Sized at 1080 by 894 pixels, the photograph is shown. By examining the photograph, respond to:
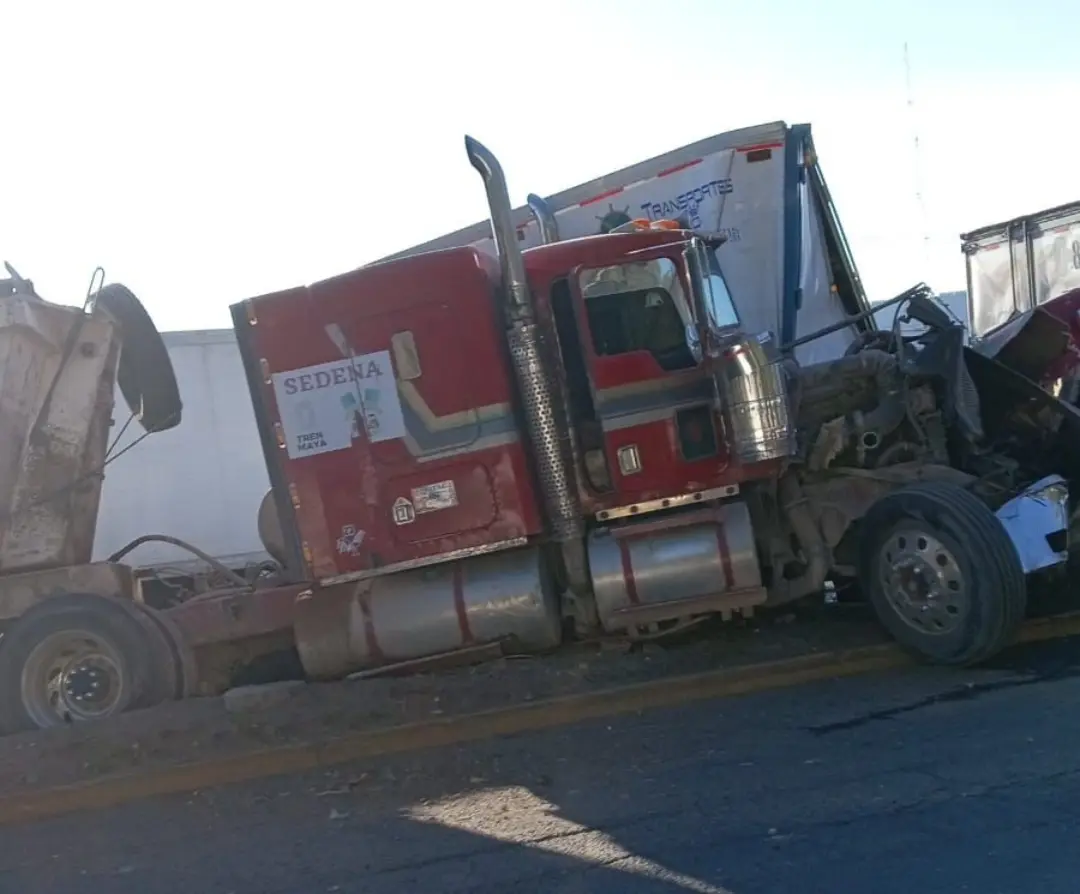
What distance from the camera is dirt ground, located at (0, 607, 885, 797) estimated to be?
259 inches

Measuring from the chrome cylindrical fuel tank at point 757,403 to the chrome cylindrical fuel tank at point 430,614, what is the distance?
1.53 metres

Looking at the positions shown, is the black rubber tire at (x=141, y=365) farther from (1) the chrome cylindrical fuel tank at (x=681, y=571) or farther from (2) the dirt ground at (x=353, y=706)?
(1) the chrome cylindrical fuel tank at (x=681, y=571)

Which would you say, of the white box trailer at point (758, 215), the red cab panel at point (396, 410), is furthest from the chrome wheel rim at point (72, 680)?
the white box trailer at point (758, 215)

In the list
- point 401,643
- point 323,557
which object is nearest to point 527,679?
point 401,643

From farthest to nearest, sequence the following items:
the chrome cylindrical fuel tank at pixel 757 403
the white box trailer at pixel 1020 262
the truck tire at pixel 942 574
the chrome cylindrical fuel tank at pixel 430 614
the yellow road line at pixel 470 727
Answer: the white box trailer at pixel 1020 262, the chrome cylindrical fuel tank at pixel 430 614, the chrome cylindrical fuel tank at pixel 757 403, the truck tire at pixel 942 574, the yellow road line at pixel 470 727

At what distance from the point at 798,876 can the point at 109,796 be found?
12.3ft

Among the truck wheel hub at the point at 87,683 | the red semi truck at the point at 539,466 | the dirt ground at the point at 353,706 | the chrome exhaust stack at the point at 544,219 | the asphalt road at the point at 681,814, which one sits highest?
the chrome exhaust stack at the point at 544,219

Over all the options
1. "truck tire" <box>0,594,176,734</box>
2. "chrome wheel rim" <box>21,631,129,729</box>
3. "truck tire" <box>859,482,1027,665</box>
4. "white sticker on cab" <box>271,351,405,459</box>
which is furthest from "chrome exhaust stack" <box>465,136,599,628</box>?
"chrome wheel rim" <box>21,631,129,729</box>

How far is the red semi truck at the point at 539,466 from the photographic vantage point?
731cm

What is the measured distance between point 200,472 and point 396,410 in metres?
6.21

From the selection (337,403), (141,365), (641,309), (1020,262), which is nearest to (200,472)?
(141,365)

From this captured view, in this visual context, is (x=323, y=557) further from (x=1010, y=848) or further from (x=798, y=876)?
(x=1010, y=848)

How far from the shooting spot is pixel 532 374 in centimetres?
727

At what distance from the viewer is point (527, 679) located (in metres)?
7.19
